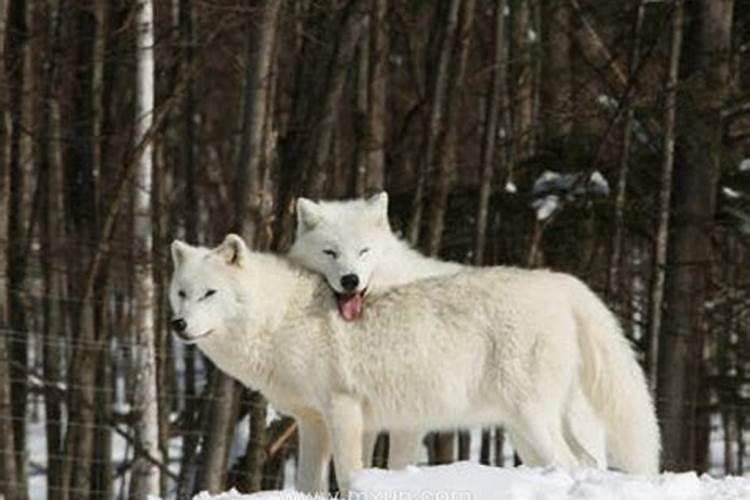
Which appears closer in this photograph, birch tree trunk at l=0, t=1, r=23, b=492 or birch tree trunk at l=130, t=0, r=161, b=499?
birch tree trunk at l=130, t=0, r=161, b=499

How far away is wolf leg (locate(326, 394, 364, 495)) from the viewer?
7.07 meters

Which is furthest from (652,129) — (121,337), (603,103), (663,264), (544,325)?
(121,337)

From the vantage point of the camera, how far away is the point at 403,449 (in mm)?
7922

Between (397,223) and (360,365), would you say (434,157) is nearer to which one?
(397,223)

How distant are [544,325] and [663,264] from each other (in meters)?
4.92

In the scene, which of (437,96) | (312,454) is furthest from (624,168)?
(312,454)

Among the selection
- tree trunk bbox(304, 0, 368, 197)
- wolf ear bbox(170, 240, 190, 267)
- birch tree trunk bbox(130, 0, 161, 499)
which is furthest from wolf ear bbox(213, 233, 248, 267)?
tree trunk bbox(304, 0, 368, 197)

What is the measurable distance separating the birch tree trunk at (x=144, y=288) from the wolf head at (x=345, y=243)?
3.31 metres

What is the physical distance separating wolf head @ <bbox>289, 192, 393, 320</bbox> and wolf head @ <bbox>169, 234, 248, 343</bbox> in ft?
1.44

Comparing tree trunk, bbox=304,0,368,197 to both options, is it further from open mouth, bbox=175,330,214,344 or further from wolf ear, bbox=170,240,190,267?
open mouth, bbox=175,330,214,344

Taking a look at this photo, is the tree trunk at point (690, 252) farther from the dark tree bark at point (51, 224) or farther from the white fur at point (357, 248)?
the dark tree bark at point (51, 224)

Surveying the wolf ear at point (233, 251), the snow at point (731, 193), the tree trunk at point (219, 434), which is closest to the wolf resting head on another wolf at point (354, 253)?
the wolf ear at point (233, 251)

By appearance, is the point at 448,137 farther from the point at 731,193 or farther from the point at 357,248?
the point at 357,248

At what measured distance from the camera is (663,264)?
39.6 ft
